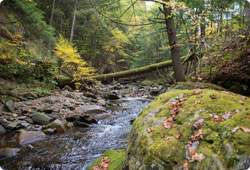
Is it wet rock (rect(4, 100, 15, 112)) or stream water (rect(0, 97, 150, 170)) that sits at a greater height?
wet rock (rect(4, 100, 15, 112))

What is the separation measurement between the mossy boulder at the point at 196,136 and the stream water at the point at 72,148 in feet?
6.64

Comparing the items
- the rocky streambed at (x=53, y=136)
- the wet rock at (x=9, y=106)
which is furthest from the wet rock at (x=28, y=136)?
the wet rock at (x=9, y=106)

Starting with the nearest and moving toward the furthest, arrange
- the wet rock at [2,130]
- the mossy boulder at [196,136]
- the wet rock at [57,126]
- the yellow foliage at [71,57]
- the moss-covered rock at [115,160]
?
the mossy boulder at [196,136], the moss-covered rock at [115,160], the wet rock at [2,130], the wet rock at [57,126], the yellow foliage at [71,57]

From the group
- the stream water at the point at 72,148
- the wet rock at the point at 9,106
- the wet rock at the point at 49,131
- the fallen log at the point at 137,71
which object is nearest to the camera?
the stream water at the point at 72,148

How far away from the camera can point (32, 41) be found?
48.9 ft

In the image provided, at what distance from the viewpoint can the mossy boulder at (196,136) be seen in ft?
5.14

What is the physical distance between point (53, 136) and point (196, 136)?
4.85m

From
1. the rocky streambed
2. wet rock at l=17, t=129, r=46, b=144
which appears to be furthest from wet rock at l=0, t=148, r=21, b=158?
wet rock at l=17, t=129, r=46, b=144

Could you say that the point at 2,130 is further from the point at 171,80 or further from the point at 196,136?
the point at 171,80

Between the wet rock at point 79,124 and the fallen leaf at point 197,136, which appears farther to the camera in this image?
the wet rock at point 79,124

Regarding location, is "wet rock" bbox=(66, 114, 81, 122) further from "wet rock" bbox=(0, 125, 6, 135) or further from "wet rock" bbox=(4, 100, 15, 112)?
"wet rock" bbox=(4, 100, 15, 112)

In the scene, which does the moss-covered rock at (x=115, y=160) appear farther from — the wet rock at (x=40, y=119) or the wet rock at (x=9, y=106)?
the wet rock at (x=9, y=106)

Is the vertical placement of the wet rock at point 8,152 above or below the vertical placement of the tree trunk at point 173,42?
below

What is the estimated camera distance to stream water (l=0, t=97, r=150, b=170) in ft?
11.4
